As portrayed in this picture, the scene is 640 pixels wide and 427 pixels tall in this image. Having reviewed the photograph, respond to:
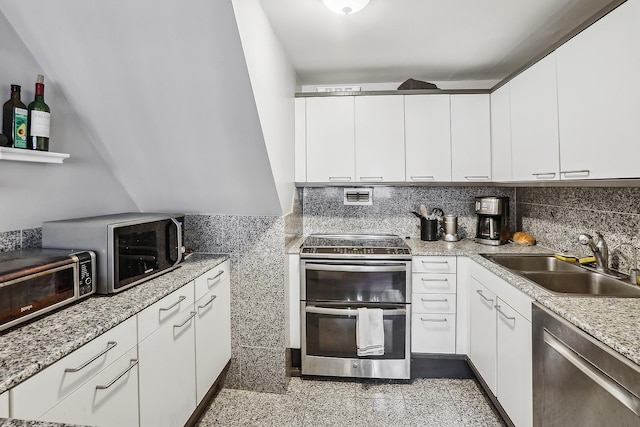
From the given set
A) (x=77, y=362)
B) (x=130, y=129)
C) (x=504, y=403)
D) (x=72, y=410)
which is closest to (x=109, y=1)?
(x=130, y=129)

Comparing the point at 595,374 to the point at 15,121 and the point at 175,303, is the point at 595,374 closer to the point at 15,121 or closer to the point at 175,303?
the point at 175,303

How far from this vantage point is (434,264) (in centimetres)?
237

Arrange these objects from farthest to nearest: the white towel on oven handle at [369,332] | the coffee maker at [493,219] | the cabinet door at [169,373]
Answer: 1. the coffee maker at [493,219]
2. the white towel on oven handle at [369,332]
3. the cabinet door at [169,373]

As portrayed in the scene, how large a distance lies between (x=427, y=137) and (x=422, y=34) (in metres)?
0.79

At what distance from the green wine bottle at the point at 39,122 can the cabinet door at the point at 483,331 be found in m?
2.44

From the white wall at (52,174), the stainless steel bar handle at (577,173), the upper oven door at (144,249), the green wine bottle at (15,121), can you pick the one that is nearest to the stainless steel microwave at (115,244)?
the upper oven door at (144,249)

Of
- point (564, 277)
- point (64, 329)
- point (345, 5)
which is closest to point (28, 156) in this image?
point (64, 329)

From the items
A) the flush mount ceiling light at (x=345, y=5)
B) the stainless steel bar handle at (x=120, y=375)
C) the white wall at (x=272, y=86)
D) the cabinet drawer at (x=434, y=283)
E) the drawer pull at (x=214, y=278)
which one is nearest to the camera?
the stainless steel bar handle at (x=120, y=375)

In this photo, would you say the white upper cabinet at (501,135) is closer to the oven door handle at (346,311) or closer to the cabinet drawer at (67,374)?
the oven door handle at (346,311)

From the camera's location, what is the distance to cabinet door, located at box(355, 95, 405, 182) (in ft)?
8.68

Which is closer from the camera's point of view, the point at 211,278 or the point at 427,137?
the point at 211,278

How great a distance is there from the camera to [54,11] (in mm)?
1388

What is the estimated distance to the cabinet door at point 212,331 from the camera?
192cm

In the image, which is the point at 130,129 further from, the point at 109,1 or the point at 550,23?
the point at 550,23
